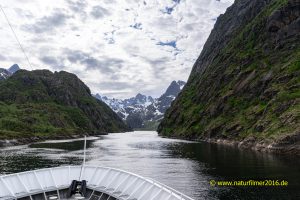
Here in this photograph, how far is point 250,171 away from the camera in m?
82.6

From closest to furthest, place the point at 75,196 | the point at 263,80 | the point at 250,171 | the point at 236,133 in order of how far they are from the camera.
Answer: the point at 75,196 → the point at 250,171 → the point at 236,133 → the point at 263,80

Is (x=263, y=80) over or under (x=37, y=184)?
over

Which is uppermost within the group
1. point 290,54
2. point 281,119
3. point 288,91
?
point 290,54

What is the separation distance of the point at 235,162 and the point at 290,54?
122 m

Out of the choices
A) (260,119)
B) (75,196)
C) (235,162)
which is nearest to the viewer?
(75,196)

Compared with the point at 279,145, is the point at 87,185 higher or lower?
lower

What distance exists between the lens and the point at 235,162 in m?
99.4

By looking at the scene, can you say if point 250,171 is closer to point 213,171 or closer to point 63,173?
point 213,171

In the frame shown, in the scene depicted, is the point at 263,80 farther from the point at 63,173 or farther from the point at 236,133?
the point at 63,173

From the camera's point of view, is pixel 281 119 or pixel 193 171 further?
pixel 281 119

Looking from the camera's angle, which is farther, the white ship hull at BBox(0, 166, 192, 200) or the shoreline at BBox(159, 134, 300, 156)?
the shoreline at BBox(159, 134, 300, 156)

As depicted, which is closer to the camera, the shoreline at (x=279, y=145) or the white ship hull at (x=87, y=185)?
the white ship hull at (x=87, y=185)

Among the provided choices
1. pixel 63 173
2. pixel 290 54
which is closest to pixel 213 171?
pixel 63 173

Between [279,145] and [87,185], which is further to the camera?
[279,145]
